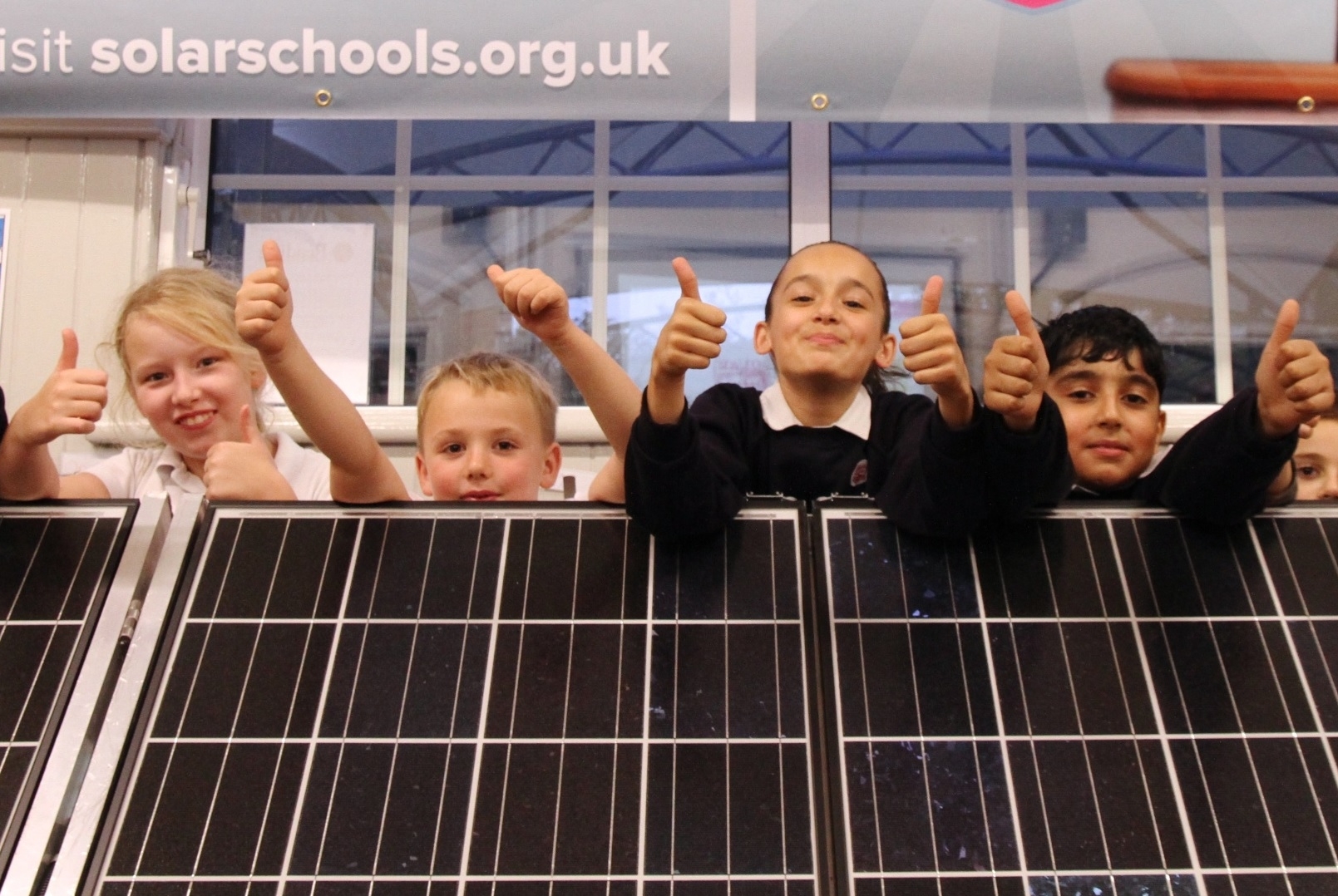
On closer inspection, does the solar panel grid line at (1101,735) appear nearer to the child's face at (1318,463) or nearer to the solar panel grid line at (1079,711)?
the solar panel grid line at (1079,711)

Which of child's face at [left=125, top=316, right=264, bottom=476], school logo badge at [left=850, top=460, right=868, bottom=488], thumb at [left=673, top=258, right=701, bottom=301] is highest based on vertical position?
child's face at [left=125, top=316, right=264, bottom=476]

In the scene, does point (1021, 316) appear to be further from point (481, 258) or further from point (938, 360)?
point (481, 258)

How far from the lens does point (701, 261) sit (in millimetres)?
3062

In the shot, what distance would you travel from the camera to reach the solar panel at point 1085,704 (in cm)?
96

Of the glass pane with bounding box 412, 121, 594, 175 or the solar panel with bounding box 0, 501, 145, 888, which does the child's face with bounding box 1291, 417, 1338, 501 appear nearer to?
the solar panel with bounding box 0, 501, 145, 888

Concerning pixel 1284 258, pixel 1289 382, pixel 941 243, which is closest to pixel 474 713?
pixel 1289 382

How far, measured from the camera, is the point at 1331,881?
3.09ft

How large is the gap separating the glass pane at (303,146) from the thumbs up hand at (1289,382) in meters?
2.42

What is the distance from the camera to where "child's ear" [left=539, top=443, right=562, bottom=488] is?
1.75 meters

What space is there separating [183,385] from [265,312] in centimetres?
61

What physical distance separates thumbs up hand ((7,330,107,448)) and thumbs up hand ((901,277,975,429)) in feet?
2.92

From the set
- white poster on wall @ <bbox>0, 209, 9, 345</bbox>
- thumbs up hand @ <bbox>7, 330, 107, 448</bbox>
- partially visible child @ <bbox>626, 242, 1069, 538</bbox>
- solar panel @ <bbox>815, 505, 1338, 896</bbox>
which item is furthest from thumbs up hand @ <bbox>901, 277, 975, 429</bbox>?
white poster on wall @ <bbox>0, 209, 9, 345</bbox>

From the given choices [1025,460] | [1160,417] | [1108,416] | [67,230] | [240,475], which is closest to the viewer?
[1025,460]

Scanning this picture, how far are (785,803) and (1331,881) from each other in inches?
18.0
